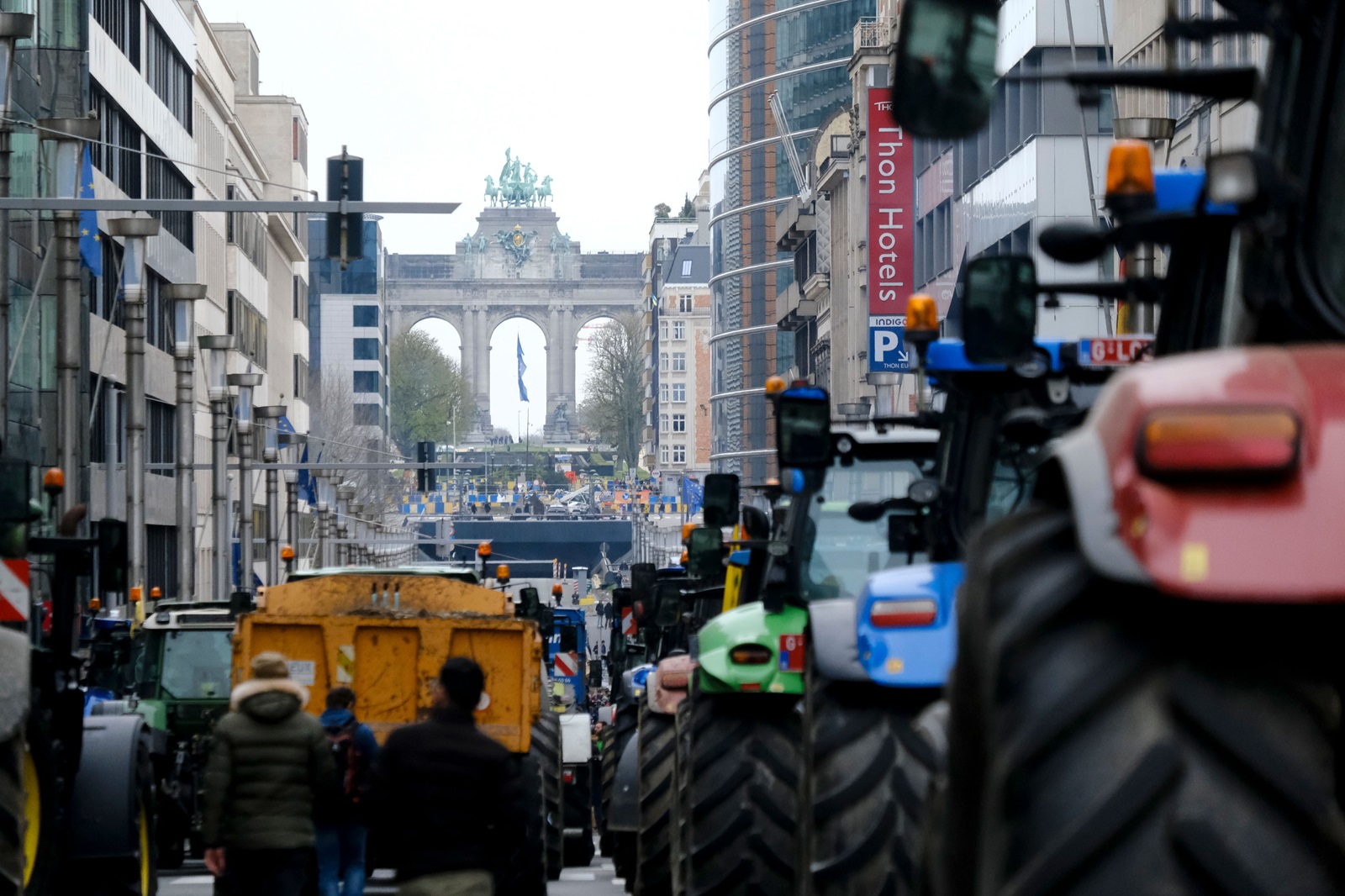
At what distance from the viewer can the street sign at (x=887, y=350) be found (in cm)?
4888

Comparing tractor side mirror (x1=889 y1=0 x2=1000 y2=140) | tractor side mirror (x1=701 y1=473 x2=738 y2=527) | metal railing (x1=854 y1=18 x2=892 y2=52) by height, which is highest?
metal railing (x1=854 y1=18 x2=892 y2=52)

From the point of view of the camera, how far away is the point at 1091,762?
285cm

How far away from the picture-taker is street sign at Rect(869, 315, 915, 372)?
48875 mm

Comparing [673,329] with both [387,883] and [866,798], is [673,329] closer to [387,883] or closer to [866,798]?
[387,883]

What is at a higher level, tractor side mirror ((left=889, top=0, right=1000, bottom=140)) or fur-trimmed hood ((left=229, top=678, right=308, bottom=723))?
tractor side mirror ((left=889, top=0, right=1000, bottom=140))

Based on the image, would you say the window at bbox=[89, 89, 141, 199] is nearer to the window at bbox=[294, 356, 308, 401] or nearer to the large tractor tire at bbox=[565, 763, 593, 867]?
the large tractor tire at bbox=[565, 763, 593, 867]

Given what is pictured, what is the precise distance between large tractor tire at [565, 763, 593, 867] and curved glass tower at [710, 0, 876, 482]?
9021 centimetres

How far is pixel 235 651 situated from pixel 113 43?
44.8 metres

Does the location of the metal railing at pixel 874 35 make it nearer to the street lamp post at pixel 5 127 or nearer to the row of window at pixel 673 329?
the street lamp post at pixel 5 127

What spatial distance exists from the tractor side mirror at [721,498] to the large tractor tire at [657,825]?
1287 millimetres

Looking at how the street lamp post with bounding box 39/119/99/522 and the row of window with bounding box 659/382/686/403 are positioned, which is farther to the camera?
the row of window with bounding box 659/382/686/403

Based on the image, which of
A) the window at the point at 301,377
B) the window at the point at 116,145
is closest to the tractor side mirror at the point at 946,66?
the window at the point at 116,145

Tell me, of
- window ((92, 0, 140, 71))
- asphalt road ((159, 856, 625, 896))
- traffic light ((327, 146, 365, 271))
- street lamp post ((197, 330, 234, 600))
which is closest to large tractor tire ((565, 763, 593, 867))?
asphalt road ((159, 856, 625, 896))

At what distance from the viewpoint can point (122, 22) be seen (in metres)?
59.6
